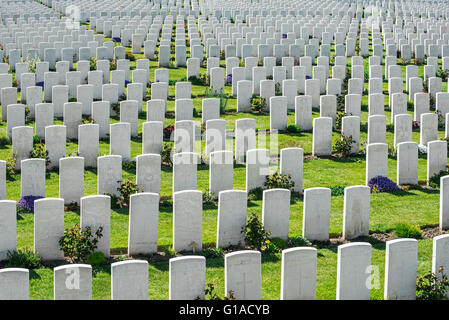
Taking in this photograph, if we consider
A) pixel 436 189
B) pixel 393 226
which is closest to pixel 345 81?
pixel 436 189

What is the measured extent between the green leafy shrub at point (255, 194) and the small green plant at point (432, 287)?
431 cm

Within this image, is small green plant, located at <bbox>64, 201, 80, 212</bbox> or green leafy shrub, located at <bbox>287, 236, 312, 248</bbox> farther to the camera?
small green plant, located at <bbox>64, 201, 80, 212</bbox>

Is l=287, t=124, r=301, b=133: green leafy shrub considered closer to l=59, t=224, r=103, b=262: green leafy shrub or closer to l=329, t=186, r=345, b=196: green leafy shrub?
l=329, t=186, r=345, b=196: green leafy shrub

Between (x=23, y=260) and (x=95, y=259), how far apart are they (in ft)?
3.32

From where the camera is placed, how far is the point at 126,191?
523 inches

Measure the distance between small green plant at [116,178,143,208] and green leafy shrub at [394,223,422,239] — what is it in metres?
4.48

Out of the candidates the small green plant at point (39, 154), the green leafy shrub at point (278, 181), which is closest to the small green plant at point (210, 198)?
the green leafy shrub at point (278, 181)

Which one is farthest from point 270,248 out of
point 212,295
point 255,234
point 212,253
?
point 212,295

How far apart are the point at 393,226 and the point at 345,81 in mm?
9995

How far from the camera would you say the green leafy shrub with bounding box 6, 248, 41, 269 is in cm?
1089

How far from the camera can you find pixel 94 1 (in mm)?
37344

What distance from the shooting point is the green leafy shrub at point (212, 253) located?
1143cm

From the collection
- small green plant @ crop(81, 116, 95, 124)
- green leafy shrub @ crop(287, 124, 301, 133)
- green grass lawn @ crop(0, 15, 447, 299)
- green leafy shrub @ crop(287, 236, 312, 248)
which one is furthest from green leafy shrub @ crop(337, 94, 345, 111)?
green leafy shrub @ crop(287, 236, 312, 248)

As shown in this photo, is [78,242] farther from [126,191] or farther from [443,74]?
[443,74]
